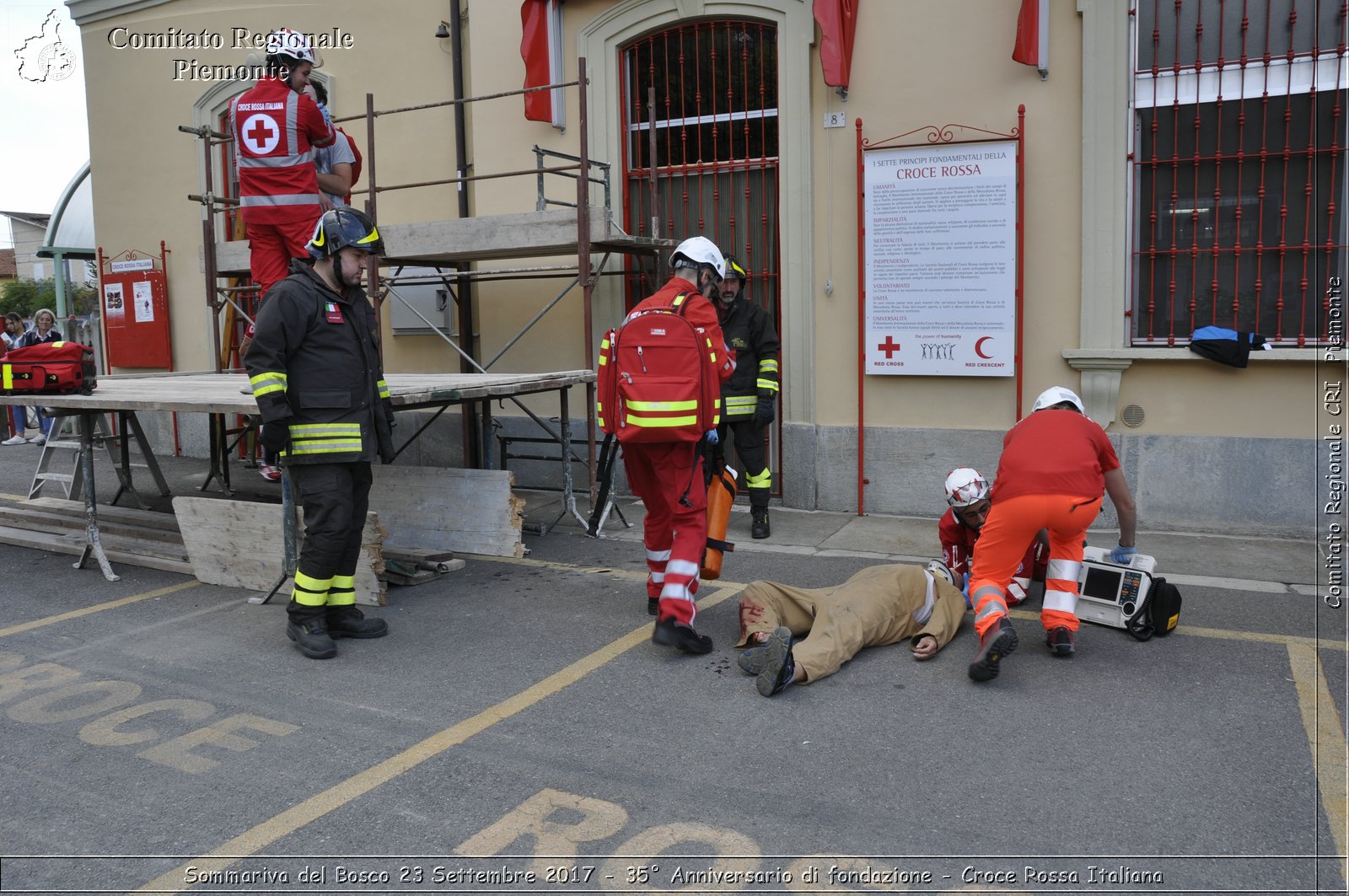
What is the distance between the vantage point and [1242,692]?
4.43 metres

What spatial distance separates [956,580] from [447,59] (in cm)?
743

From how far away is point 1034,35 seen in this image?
748 centimetres

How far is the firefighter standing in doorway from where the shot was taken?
16.4 feet

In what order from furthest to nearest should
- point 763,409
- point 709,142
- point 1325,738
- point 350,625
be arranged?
1. point 709,142
2. point 763,409
3. point 350,625
4. point 1325,738

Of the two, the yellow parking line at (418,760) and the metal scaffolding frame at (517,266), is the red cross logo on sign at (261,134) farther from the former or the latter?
the yellow parking line at (418,760)

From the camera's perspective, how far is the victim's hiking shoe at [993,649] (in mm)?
4395

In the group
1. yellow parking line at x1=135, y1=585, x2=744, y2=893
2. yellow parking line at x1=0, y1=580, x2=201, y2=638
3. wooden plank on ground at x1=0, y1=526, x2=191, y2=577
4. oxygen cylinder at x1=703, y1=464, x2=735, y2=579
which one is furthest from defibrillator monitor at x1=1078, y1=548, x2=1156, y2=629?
wooden plank on ground at x1=0, y1=526, x2=191, y2=577

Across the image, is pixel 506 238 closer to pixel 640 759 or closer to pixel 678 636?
pixel 678 636

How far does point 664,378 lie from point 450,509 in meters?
2.93

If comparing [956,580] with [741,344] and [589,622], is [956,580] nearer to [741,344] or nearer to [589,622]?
[589,622]

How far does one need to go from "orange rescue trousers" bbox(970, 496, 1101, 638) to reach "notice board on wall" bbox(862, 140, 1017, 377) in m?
3.32

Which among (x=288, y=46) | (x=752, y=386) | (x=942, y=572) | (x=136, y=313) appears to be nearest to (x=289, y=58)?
(x=288, y=46)

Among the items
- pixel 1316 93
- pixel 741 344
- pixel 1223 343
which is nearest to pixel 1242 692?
pixel 1223 343

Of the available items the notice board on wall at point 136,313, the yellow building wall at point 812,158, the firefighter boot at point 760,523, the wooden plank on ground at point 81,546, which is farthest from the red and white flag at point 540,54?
the notice board on wall at point 136,313
